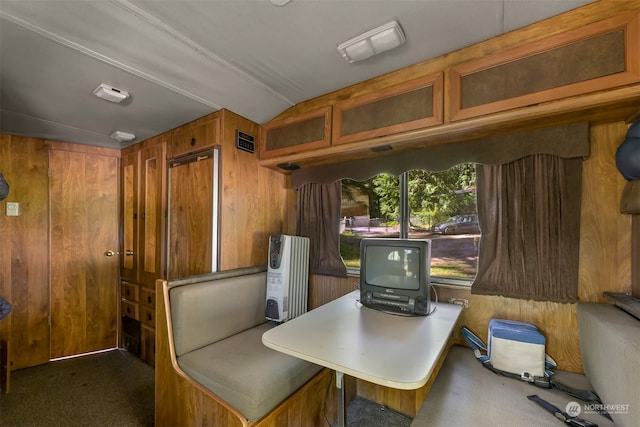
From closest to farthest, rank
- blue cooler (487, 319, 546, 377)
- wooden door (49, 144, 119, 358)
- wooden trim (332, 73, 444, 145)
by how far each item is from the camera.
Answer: blue cooler (487, 319, 546, 377), wooden trim (332, 73, 444, 145), wooden door (49, 144, 119, 358)

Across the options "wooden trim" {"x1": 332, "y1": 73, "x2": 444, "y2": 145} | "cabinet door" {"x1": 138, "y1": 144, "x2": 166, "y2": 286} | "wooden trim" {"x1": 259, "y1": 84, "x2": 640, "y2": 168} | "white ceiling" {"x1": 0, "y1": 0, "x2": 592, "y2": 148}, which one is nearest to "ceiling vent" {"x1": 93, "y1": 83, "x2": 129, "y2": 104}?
"white ceiling" {"x1": 0, "y1": 0, "x2": 592, "y2": 148}

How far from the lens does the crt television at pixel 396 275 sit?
5.37 ft

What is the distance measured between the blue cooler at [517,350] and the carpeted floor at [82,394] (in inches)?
92.9

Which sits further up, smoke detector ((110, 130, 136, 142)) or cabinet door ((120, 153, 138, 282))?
smoke detector ((110, 130, 136, 142))

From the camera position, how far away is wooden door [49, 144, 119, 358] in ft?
8.98

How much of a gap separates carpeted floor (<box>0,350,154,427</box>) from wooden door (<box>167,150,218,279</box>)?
98 centimetres

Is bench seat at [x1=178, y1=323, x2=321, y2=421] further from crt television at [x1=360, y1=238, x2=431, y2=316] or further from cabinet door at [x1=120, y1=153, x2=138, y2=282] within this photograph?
cabinet door at [x1=120, y1=153, x2=138, y2=282]

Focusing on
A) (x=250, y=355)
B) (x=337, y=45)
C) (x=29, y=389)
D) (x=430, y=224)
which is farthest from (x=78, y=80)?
(x=430, y=224)

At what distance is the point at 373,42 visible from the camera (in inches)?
59.4

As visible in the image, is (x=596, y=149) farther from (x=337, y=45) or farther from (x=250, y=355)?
(x=250, y=355)

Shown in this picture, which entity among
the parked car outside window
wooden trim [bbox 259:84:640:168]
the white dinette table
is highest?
wooden trim [bbox 259:84:640:168]

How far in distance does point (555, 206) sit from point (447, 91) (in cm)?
96

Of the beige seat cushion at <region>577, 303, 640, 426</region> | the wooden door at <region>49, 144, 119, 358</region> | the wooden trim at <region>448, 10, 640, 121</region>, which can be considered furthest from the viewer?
the wooden door at <region>49, 144, 119, 358</region>

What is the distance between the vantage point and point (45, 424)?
181 cm
